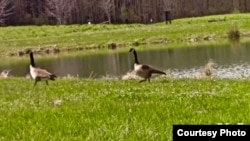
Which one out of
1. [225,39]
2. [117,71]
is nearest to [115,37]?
[225,39]

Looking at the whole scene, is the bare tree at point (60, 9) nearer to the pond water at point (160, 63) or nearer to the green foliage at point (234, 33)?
the green foliage at point (234, 33)

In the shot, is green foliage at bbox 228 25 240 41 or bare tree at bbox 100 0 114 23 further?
bare tree at bbox 100 0 114 23

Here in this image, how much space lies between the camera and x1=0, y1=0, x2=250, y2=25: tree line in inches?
5989

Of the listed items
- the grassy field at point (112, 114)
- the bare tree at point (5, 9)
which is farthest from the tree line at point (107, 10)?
the grassy field at point (112, 114)

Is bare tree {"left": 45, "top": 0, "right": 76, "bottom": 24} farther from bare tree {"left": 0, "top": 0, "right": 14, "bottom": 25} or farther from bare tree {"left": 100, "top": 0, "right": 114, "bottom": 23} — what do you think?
bare tree {"left": 0, "top": 0, "right": 14, "bottom": 25}

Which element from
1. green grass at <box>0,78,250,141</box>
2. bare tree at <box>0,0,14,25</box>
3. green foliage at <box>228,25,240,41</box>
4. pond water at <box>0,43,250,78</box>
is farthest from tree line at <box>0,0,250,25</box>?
green grass at <box>0,78,250,141</box>

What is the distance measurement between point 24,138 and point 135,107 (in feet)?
14.6

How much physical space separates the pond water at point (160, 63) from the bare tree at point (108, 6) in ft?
256

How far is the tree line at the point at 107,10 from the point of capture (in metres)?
152

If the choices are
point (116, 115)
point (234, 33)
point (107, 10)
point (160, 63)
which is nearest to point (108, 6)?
point (107, 10)

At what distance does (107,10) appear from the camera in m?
153

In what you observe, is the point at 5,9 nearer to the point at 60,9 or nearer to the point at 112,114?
the point at 60,9

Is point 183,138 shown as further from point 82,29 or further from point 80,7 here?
point 80,7

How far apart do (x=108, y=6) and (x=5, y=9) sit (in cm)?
3379
